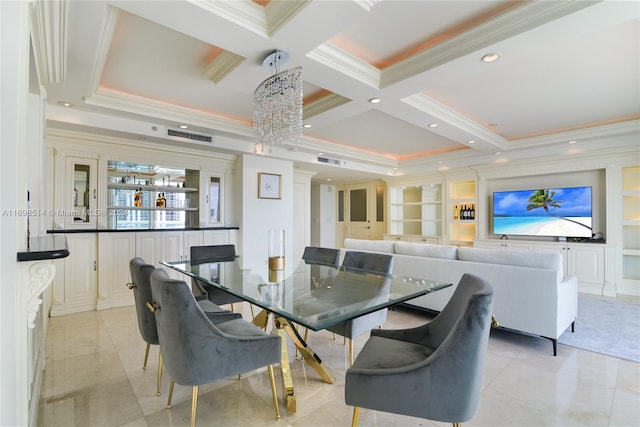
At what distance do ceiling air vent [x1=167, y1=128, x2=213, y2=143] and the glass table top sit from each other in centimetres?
197

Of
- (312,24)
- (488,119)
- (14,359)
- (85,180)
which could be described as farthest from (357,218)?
(14,359)

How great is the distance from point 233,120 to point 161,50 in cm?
173

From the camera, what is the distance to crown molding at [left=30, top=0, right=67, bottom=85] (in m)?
1.67

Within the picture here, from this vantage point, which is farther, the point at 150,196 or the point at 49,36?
the point at 150,196

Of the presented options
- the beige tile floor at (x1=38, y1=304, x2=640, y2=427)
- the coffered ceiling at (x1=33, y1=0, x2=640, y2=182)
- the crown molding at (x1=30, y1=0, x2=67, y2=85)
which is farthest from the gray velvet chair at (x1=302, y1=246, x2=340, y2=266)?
the crown molding at (x1=30, y1=0, x2=67, y2=85)

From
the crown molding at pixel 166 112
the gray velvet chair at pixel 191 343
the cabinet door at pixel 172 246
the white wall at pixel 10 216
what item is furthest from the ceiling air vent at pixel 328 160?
the white wall at pixel 10 216

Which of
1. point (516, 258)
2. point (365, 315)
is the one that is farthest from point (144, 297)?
point (516, 258)

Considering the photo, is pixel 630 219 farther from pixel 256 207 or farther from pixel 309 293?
pixel 256 207

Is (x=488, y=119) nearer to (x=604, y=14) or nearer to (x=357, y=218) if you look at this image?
(x=604, y=14)

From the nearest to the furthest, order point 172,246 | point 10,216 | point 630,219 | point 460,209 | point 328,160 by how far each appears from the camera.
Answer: point 10,216 < point 172,246 < point 630,219 < point 328,160 < point 460,209

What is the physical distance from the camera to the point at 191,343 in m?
1.44

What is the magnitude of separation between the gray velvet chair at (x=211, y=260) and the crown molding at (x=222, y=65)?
1.70m

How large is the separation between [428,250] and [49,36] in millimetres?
3576

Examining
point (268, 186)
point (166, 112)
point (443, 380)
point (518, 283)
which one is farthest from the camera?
point (268, 186)
